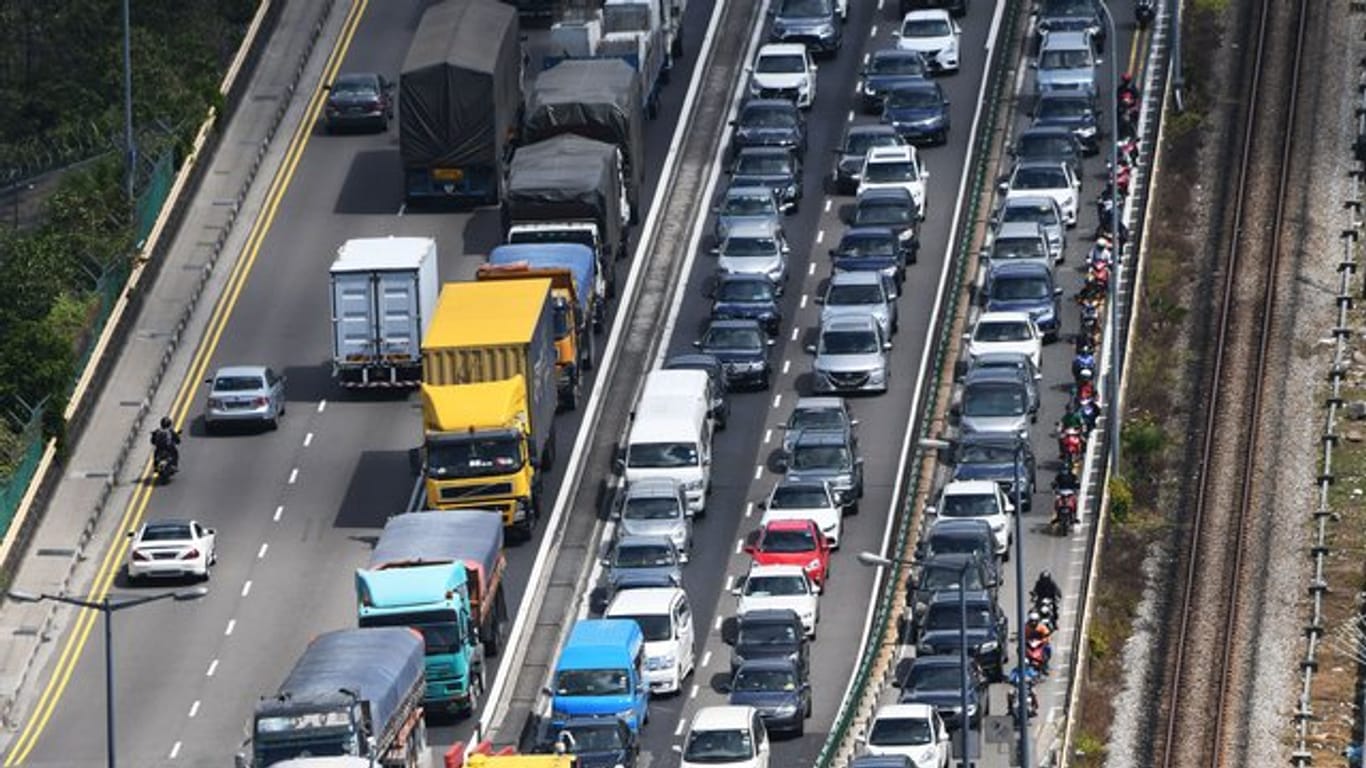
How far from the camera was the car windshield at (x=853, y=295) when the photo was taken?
100 meters

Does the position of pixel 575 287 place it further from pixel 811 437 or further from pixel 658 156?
pixel 658 156

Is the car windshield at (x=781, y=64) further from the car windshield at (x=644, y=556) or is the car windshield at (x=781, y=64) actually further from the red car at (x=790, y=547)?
the car windshield at (x=644, y=556)

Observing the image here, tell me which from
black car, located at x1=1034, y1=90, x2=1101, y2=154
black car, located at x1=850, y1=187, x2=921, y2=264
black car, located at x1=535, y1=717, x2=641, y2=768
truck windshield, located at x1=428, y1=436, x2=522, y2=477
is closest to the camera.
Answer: black car, located at x1=535, y1=717, x2=641, y2=768

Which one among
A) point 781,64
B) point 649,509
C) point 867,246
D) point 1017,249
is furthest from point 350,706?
point 781,64

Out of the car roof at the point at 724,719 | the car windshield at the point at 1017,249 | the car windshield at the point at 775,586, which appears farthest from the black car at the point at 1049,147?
the car roof at the point at 724,719

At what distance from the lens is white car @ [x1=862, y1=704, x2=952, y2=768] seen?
76438 millimetres

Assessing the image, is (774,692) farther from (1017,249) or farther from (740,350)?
(1017,249)

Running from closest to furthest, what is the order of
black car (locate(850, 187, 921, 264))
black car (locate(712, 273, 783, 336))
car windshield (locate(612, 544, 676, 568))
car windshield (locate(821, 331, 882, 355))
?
car windshield (locate(612, 544, 676, 568)) < car windshield (locate(821, 331, 882, 355)) < black car (locate(712, 273, 783, 336)) < black car (locate(850, 187, 921, 264))

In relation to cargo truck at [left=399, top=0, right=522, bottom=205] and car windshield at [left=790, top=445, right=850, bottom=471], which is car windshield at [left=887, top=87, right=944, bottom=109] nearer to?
cargo truck at [left=399, top=0, right=522, bottom=205]

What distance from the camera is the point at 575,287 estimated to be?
319 ft

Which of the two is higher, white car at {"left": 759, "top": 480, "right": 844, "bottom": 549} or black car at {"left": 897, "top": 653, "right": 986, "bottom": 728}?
black car at {"left": 897, "top": 653, "right": 986, "bottom": 728}

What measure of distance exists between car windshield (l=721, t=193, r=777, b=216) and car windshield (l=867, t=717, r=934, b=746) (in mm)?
30744

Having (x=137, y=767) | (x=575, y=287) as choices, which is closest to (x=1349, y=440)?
(x=575, y=287)

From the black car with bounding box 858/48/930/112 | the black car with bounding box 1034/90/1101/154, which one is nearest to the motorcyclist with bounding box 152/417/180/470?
the black car with bounding box 858/48/930/112
